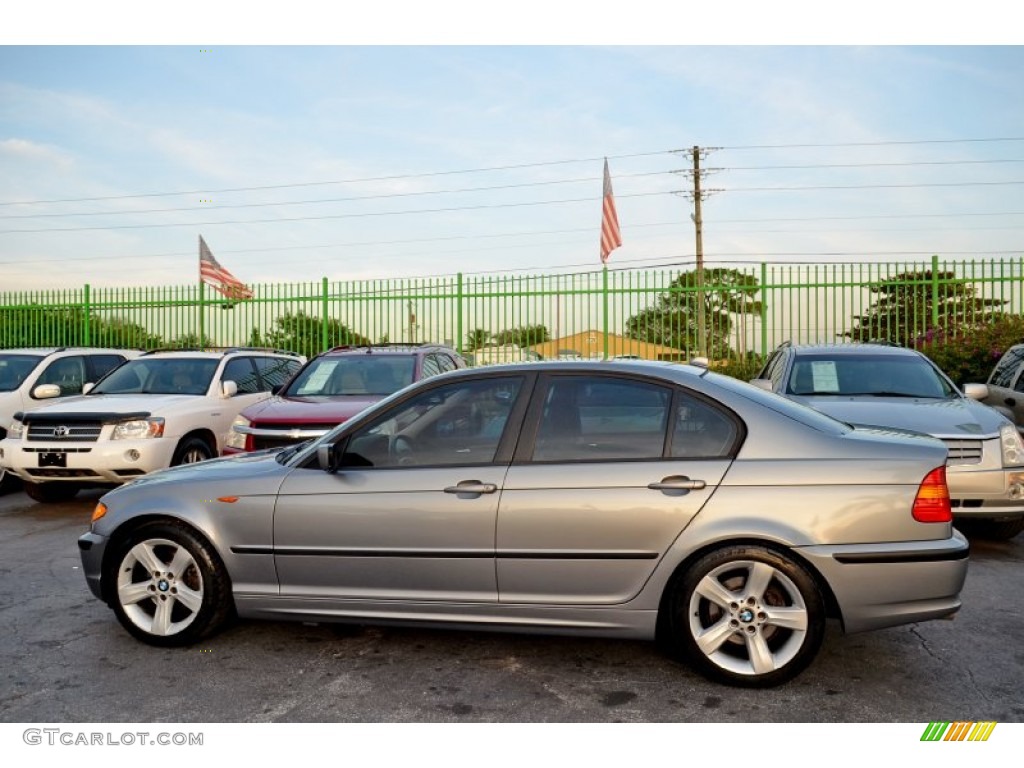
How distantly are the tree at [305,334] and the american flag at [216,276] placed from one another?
1369 mm

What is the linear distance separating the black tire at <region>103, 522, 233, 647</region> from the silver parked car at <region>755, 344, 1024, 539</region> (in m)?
4.59

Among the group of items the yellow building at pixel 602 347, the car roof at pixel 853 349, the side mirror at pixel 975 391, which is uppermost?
the yellow building at pixel 602 347

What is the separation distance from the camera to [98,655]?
439 cm

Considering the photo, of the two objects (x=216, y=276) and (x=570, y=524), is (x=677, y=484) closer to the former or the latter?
(x=570, y=524)

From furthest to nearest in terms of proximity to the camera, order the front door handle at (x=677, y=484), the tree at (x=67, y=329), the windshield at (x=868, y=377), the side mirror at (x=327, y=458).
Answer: the tree at (x=67, y=329) → the windshield at (x=868, y=377) → the side mirror at (x=327, y=458) → the front door handle at (x=677, y=484)

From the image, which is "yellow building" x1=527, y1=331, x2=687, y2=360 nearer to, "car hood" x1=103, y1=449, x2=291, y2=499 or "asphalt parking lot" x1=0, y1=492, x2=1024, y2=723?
"asphalt parking lot" x1=0, y1=492, x2=1024, y2=723

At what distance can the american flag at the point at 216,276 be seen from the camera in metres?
19.3

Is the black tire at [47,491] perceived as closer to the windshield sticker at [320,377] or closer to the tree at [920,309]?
the windshield sticker at [320,377]

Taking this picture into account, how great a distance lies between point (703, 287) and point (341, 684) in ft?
42.0

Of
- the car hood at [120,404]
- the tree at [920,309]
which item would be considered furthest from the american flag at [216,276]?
the tree at [920,309]

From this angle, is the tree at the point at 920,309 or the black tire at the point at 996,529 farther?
the tree at the point at 920,309

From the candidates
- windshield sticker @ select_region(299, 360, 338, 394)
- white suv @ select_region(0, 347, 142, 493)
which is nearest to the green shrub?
windshield sticker @ select_region(299, 360, 338, 394)

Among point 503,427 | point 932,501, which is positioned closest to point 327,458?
point 503,427

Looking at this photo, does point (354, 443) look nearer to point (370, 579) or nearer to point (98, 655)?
point (370, 579)
